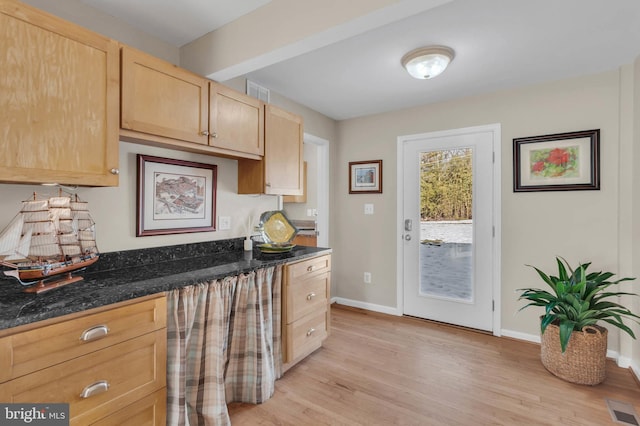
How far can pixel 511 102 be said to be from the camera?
2773 mm

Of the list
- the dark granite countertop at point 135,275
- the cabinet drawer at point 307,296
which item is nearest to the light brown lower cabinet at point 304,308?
the cabinet drawer at point 307,296

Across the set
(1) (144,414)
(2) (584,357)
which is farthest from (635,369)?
(1) (144,414)

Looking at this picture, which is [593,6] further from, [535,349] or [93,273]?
[93,273]

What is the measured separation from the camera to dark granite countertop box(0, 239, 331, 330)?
1054mm

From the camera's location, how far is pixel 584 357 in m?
2.05

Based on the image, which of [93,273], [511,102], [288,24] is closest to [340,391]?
[93,273]

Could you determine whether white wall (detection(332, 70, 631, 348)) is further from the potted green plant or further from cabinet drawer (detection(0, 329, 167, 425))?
cabinet drawer (detection(0, 329, 167, 425))

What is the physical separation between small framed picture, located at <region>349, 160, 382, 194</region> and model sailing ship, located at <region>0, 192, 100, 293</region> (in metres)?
2.71

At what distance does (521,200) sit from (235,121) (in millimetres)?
2599

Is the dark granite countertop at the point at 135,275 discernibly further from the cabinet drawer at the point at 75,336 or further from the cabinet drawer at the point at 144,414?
the cabinet drawer at the point at 144,414

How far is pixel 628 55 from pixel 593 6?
90cm

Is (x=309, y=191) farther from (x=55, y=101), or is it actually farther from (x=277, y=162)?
(x=55, y=101)

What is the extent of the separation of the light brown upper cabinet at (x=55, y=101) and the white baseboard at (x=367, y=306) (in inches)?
115

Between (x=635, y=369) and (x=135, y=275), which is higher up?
(x=135, y=275)
